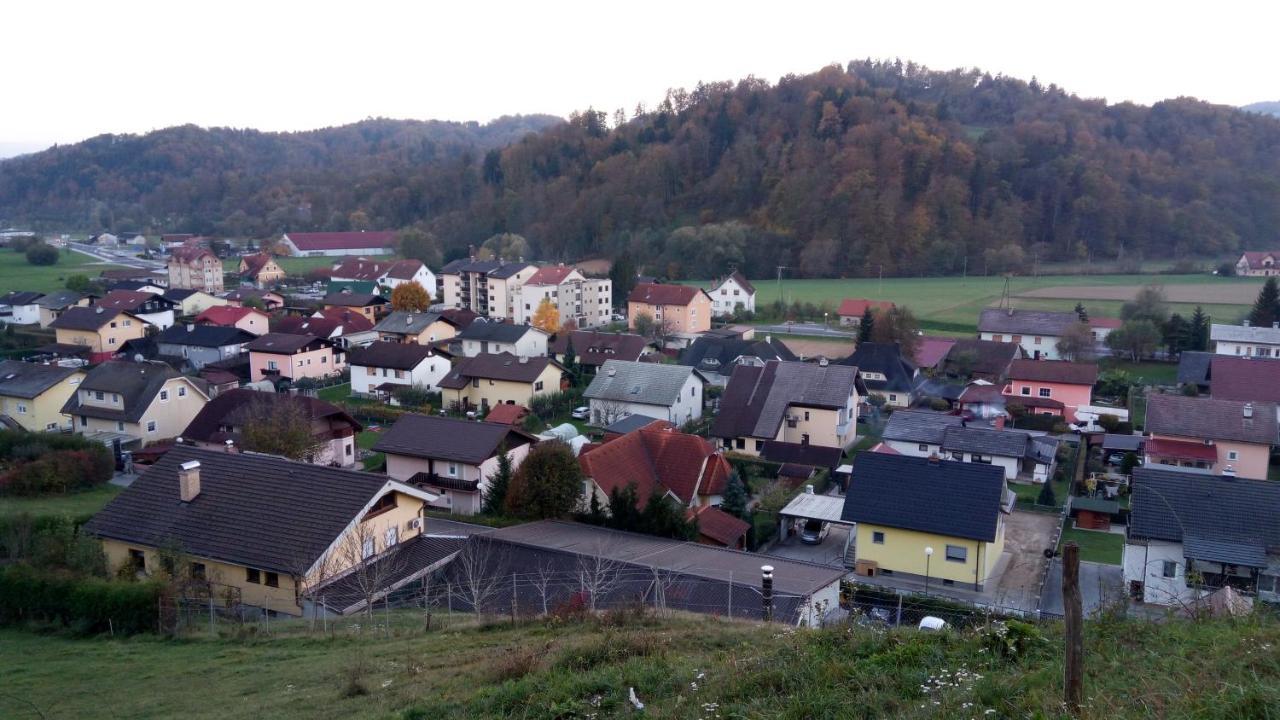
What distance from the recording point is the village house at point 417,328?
35406mm

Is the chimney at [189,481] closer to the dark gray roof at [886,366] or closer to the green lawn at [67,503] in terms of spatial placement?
the green lawn at [67,503]

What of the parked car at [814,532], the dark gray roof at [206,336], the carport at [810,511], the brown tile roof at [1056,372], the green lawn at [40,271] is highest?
the green lawn at [40,271]

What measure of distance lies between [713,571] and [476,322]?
24484mm

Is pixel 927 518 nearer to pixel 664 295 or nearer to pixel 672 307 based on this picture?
pixel 672 307

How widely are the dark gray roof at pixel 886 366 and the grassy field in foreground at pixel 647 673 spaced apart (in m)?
21.2

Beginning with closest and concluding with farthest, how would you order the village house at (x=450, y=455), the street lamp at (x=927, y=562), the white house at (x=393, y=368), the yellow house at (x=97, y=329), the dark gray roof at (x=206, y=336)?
the street lamp at (x=927, y=562) < the village house at (x=450, y=455) < the white house at (x=393, y=368) < the dark gray roof at (x=206, y=336) < the yellow house at (x=97, y=329)

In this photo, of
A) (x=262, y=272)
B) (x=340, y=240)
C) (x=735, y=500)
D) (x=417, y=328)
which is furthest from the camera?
(x=340, y=240)

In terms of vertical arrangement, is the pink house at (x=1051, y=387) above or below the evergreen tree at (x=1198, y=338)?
below

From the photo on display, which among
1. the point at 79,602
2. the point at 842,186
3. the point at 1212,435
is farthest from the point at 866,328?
the point at 842,186

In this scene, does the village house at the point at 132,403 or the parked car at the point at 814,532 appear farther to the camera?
the village house at the point at 132,403

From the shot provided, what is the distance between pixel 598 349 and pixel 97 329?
63.4 ft

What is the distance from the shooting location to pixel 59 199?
107 meters

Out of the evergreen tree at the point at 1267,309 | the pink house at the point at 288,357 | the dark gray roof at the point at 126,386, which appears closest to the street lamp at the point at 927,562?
the dark gray roof at the point at 126,386

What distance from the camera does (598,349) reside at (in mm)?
32938
